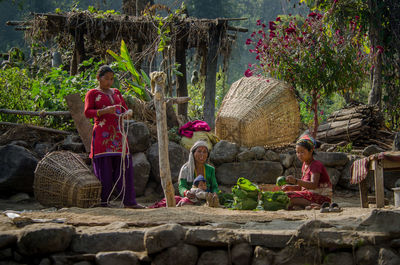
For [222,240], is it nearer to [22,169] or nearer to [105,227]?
[105,227]

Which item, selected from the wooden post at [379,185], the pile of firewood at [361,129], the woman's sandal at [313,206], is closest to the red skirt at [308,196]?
the woman's sandal at [313,206]

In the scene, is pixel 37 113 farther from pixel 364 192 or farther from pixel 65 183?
pixel 364 192

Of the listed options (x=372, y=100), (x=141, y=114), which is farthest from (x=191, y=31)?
(x=372, y=100)

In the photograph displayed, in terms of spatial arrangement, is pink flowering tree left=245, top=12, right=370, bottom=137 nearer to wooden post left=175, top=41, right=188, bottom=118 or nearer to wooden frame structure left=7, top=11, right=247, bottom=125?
wooden frame structure left=7, top=11, right=247, bottom=125

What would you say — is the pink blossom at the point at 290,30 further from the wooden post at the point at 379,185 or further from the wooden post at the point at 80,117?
the wooden post at the point at 379,185

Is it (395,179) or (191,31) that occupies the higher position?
(191,31)

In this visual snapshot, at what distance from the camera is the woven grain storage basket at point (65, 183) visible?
16.4 feet

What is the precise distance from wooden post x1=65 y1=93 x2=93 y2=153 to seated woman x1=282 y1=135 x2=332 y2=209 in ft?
10.1

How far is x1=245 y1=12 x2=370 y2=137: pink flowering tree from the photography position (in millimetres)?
7879

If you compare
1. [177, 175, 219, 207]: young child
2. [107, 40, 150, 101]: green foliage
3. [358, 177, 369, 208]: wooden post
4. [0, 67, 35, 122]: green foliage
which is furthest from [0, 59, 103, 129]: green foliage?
[358, 177, 369, 208]: wooden post

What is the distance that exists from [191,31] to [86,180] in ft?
15.5

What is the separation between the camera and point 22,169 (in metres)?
6.23

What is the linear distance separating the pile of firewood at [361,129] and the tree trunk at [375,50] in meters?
1.12

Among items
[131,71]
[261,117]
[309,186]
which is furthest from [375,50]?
[309,186]
